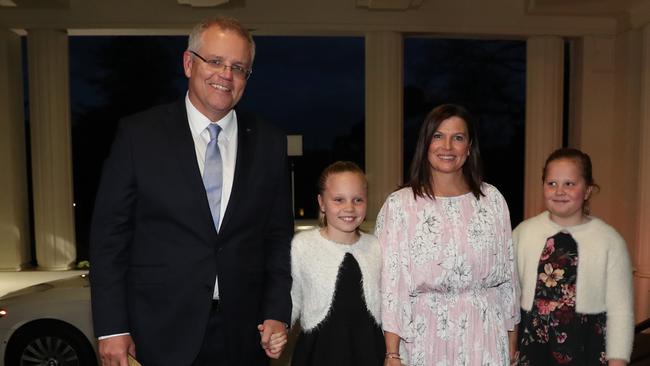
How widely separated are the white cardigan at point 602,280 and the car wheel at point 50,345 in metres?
2.79

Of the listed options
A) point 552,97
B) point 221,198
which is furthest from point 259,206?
point 552,97

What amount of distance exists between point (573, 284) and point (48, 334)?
3120mm

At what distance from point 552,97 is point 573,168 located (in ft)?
21.5

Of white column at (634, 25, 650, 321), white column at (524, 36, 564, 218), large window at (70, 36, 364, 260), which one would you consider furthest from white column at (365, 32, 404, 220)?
large window at (70, 36, 364, 260)

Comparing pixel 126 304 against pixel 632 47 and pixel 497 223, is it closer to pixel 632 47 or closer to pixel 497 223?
pixel 497 223

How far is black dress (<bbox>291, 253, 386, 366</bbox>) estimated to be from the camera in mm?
A: 1864

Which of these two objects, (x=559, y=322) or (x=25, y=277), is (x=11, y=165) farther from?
(x=559, y=322)

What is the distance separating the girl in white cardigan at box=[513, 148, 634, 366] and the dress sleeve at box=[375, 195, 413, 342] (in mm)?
488

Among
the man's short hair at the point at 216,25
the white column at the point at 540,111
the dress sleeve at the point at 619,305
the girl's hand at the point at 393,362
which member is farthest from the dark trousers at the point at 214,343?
the white column at the point at 540,111

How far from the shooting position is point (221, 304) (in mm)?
1639

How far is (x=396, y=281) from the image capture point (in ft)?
5.80

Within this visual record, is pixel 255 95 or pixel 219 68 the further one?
pixel 255 95

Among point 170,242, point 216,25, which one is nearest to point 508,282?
point 170,242

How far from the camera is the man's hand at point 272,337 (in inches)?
67.0
